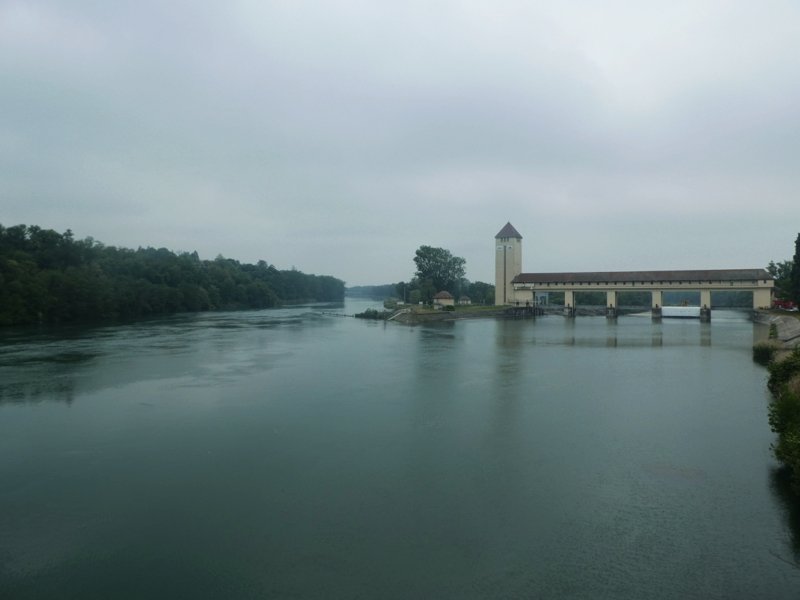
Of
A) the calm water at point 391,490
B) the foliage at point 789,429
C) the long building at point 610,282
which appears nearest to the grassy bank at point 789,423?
the foliage at point 789,429

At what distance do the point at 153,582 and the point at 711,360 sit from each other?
53.1ft

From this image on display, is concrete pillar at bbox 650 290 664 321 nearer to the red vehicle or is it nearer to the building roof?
the building roof

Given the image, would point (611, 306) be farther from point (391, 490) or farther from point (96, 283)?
point (391, 490)

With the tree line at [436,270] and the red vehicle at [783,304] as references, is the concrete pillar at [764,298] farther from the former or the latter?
the tree line at [436,270]

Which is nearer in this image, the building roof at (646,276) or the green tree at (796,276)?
the green tree at (796,276)

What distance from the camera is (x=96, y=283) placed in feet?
113

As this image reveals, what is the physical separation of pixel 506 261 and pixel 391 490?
43870mm

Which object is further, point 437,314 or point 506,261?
point 506,261

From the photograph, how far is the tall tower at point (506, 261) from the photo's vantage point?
47.9m

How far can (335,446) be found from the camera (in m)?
7.39

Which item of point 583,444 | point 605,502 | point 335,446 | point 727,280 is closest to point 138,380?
point 335,446

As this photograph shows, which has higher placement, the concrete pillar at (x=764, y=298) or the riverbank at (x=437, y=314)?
the concrete pillar at (x=764, y=298)

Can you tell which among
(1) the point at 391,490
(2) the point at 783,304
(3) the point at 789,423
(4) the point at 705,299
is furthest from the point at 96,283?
(2) the point at 783,304

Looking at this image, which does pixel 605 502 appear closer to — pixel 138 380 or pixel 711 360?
pixel 138 380
